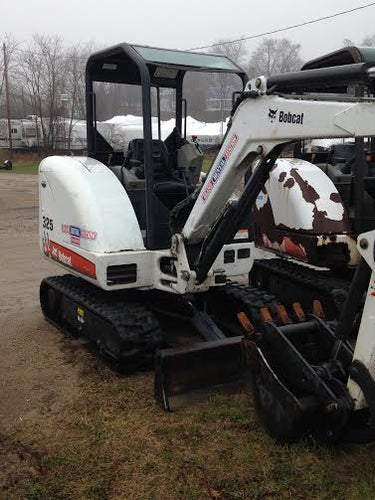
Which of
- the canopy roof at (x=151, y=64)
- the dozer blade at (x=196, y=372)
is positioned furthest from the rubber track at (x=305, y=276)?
the canopy roof at (x=151, y=64)

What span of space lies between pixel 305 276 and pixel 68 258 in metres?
2.41

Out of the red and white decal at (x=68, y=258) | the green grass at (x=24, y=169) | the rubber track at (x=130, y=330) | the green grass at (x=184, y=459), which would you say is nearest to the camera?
the green grass at (x=184, y=459)

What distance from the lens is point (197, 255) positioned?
4.56 m

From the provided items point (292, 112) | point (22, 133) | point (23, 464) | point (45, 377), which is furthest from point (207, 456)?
point (22, 133)

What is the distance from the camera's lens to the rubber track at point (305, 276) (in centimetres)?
576

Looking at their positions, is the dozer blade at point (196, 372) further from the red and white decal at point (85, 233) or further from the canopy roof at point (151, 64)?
the canopy roof at point (151, 64)

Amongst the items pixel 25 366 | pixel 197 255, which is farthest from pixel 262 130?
pixel 25 366

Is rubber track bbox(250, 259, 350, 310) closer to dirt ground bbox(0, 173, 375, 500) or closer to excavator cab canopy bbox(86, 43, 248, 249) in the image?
excavator cab canopy bbox(86, 43, 248, 249)

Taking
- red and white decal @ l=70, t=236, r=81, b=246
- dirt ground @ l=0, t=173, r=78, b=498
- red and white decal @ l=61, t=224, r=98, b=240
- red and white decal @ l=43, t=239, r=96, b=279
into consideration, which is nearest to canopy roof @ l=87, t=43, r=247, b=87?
red and white decal @ l=61, t=224, r=98, b=240

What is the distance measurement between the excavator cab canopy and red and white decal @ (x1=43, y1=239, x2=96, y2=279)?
1.65 ft

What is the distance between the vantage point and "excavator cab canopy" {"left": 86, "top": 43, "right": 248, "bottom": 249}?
467 centimetres

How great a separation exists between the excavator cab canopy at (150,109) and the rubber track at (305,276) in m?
1.73

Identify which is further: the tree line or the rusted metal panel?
the tree line

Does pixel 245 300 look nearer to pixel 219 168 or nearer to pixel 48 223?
pixel 219 168
